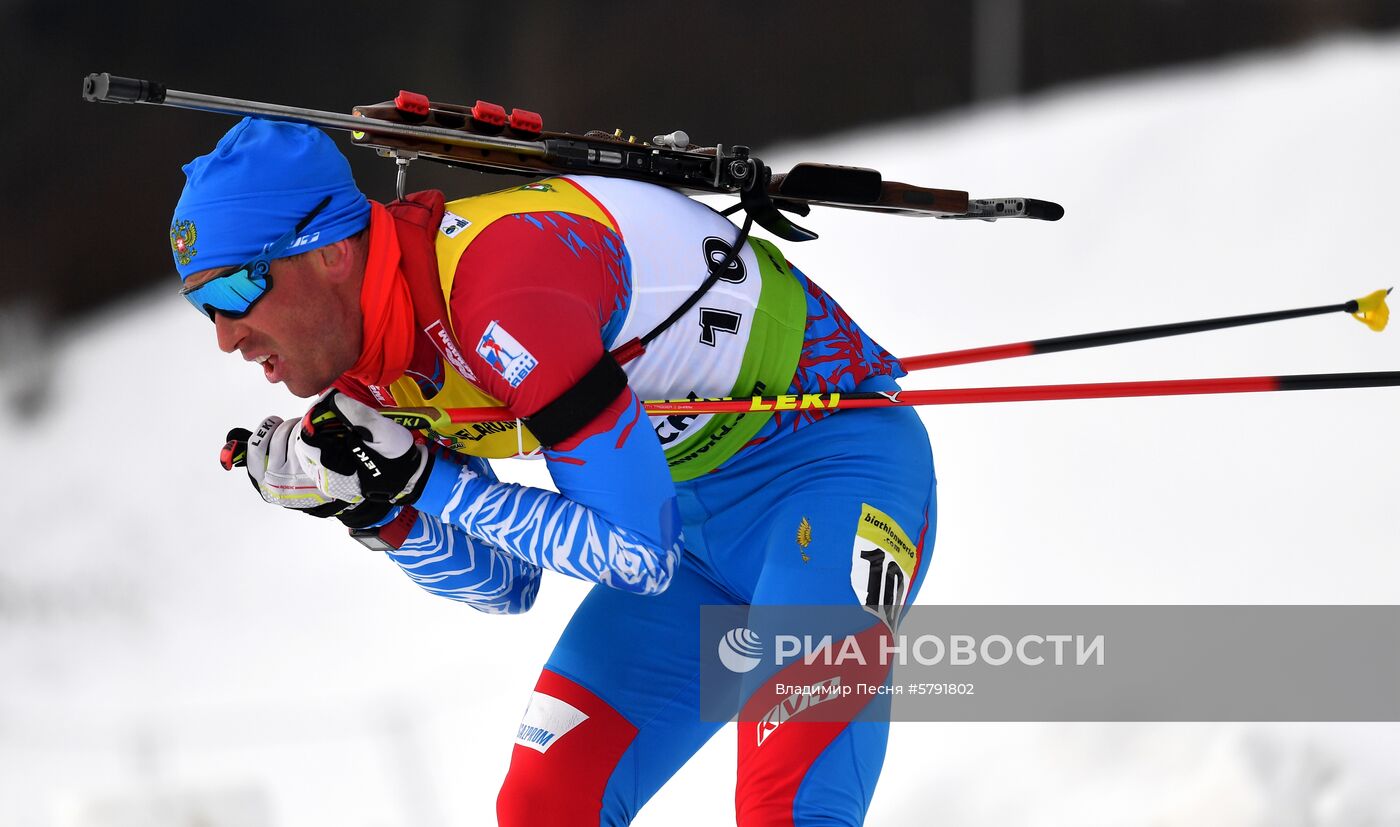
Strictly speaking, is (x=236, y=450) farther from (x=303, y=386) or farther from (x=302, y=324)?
(x=302, y=324)

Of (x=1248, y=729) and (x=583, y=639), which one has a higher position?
(x=1248, y=729)

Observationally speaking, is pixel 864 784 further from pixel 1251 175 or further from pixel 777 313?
pixel 1251 175

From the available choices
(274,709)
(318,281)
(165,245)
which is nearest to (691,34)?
(165,245)

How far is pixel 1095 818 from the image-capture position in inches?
134

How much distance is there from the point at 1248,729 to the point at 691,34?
375 cm

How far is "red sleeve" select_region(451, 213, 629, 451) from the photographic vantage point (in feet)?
6.90

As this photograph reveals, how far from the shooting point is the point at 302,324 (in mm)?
2240

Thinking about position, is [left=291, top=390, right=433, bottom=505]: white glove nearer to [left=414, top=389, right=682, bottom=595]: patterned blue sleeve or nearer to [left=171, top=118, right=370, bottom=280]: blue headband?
[left=414, top=389, right=682, bottom=595]: patterned blue sleeve

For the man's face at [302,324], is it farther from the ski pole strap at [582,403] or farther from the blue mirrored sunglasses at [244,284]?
the ski pole strap at [582,403]

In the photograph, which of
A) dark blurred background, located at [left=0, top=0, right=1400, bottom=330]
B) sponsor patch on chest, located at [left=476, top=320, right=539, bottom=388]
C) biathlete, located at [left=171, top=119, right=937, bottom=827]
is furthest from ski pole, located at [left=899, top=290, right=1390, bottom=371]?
dark blurred background, located at [left=0, top=0, right=1400, bottom=330]

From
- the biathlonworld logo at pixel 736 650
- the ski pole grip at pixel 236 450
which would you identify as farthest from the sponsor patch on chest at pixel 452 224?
the biathlonworld logo at pixel 736 650

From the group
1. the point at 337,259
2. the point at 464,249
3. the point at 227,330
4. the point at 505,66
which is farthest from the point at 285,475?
the point at 505,66

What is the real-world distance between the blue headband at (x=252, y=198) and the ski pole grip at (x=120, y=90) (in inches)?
4.9

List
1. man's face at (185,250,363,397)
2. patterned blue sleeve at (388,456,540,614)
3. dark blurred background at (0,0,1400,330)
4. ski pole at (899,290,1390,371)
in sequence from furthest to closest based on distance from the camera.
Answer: dark blurred background at (0,0,1400,330) → ski pole at (899,290,1390,371) → patterned blue sleeve at (388,456,540,614) → man's face at (185,250,363,397)
